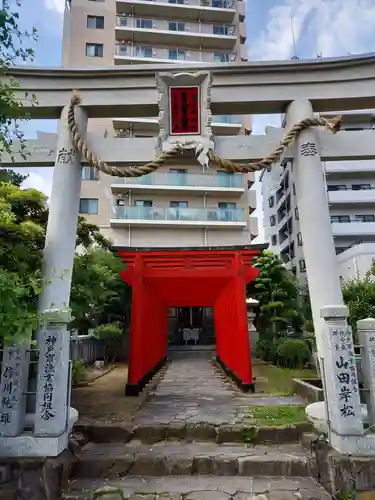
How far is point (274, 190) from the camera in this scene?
3219cm

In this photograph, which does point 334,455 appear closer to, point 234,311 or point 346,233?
point 234,311

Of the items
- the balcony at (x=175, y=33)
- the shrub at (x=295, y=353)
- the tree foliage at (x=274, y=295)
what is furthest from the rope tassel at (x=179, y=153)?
the balcony at (x=175, y=33)

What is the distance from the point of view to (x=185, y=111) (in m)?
4.95

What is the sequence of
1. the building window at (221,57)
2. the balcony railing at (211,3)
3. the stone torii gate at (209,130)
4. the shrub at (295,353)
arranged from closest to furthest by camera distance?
the stone torii gate at (209,130), the shrub at (295,353), the balcony railing at (211,3), the building window at (221,57)

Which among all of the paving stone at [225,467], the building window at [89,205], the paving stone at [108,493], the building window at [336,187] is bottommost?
the paving stone at [108,493]

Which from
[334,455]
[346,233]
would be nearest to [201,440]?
[334,455]

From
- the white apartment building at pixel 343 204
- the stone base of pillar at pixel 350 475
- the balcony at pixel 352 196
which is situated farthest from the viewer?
the balcony at pixel 352 196

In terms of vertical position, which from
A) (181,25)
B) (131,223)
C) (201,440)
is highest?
(181,25)

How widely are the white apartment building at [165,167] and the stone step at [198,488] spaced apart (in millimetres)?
15920

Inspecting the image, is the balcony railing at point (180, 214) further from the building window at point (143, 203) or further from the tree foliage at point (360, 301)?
the tree foliage at point (360, 301)

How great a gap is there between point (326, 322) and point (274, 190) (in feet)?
97.3

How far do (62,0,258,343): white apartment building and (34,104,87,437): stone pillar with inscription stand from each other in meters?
13.9

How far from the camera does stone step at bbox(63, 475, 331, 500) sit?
11.8 feet

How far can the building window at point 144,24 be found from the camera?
23953 millimetres
